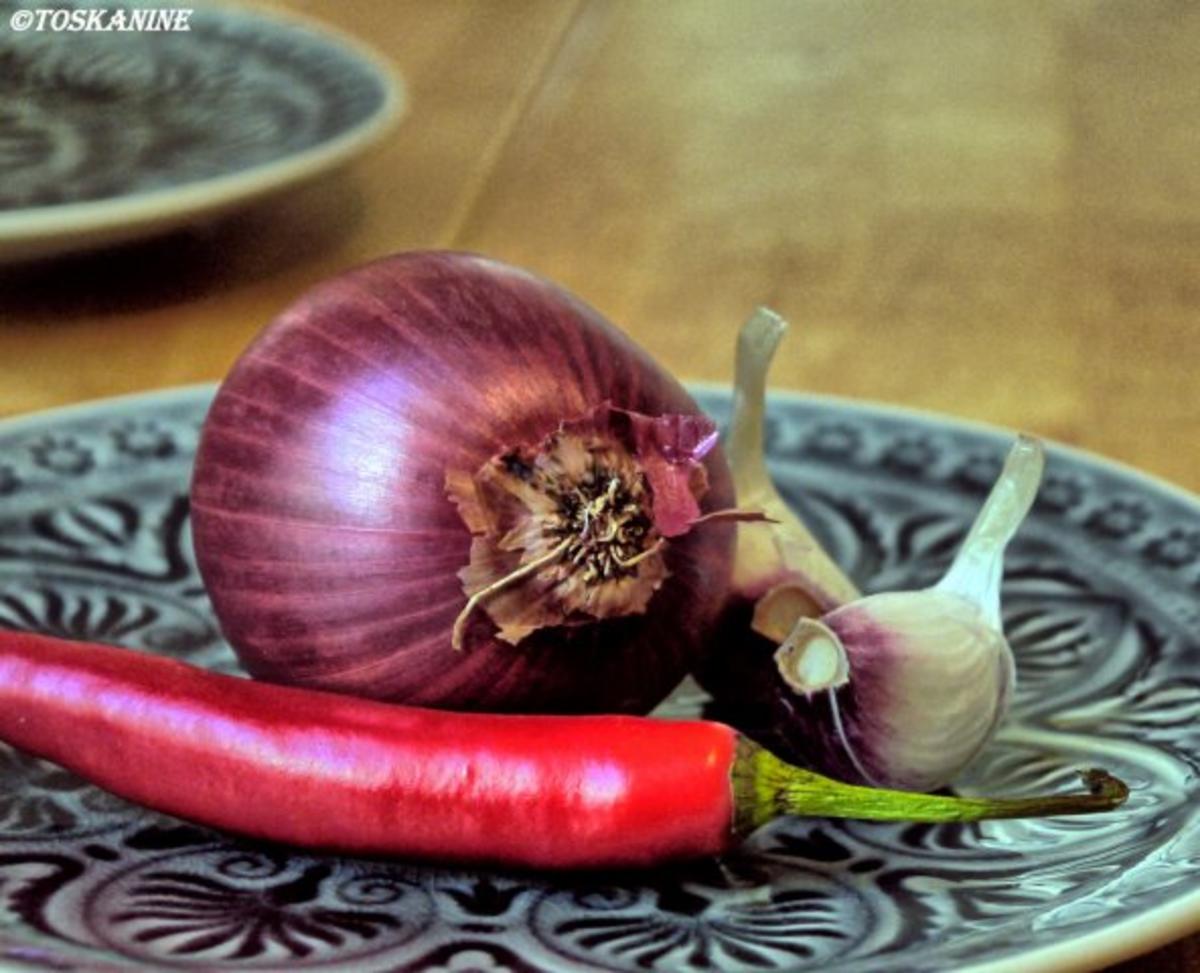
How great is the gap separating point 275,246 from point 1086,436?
1.10 feet

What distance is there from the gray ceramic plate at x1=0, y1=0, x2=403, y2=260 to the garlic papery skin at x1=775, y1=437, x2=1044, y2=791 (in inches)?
15.3

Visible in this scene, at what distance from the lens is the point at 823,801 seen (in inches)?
16.1

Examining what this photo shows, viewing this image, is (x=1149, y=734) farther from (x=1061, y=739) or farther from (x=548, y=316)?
(x=548, y=316)

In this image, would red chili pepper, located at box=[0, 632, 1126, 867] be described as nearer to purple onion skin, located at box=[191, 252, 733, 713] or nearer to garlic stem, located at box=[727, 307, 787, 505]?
purple onion skin, located at box=[191, 252, 733, 713]

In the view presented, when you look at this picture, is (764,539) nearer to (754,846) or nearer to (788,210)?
(754,846)

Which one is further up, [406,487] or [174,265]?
[406,487]

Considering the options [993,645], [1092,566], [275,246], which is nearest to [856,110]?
[275,246]

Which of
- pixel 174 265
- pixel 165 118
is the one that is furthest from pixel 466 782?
pixel 165 118

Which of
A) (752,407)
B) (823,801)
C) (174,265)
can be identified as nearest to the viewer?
(823,801)

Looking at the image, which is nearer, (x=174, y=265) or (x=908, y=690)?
Result: (x=908, y=690)

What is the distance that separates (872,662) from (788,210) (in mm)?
580

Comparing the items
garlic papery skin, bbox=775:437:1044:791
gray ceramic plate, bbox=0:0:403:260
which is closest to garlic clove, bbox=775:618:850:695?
garlic papery skin, bbox=775:437:1044:791

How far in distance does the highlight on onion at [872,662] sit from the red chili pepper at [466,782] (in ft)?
0.12

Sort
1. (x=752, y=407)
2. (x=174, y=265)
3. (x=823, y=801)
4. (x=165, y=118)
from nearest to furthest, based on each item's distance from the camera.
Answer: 1. (x=823, y=801)
2. (x=752, y=407)
3. (x=174, y=265)
4. (x=165, y=118)
